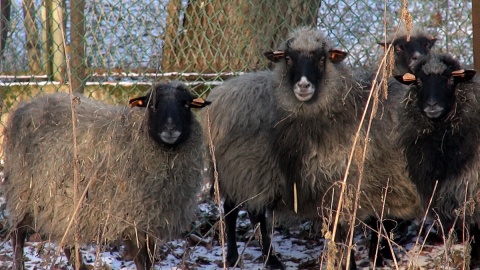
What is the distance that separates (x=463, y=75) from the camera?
5020mm

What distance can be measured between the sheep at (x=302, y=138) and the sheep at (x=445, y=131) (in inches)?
15.7

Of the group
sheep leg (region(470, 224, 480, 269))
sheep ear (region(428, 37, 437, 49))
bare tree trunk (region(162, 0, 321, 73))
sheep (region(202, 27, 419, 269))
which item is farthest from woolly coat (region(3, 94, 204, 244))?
sheep ear (region(428, 37, 437, 49))

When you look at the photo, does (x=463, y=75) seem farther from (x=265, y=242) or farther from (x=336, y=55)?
(x=265, y=242)

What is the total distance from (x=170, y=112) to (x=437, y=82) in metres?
1.87

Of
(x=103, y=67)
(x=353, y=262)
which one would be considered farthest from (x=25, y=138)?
(x=353, y=262)

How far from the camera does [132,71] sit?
23.1 feet

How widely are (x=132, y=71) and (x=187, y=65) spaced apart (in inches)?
21.2

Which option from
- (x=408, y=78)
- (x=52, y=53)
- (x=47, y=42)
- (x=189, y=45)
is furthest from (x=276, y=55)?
(x=47, y=42)

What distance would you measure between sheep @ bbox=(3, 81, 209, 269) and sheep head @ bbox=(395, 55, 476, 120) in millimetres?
1538

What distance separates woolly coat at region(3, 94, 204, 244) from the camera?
4870 mm

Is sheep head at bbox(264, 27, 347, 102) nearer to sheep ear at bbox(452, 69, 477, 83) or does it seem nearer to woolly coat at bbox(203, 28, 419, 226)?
woolly coat at bbox(203, 28, 419, 226)

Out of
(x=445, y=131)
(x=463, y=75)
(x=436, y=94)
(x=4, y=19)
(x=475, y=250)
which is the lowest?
(x=475, y=250)

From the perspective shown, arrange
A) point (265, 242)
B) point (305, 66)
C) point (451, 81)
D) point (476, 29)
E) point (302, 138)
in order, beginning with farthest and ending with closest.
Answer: point (265, 242)
point (476, 29)
point (302, 138)
point (305, 66)
point (451, 81)

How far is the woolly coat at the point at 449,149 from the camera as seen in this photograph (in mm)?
5055
